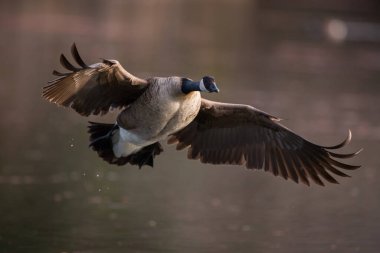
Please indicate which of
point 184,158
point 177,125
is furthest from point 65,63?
point 184,158

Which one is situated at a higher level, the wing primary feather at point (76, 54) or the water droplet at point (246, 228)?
the wing primary feather at point (76, 54)

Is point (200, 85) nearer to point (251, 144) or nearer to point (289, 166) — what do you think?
point (251, 144)

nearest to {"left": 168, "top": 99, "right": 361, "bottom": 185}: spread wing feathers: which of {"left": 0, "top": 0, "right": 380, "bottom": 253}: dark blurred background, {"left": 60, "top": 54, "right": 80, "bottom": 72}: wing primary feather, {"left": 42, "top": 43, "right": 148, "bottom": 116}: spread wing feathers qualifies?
{"left": 0, "top": 0, "right": 380, "bottom": 253}: dark blurred background

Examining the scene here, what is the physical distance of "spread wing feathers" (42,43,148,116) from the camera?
8812 millimetres

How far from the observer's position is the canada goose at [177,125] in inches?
349

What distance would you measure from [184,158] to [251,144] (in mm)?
4324

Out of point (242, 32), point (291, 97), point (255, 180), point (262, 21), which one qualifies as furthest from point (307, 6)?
point (255, 180)

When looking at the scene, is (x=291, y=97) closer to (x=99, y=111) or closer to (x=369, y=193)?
(x=369, y=193)

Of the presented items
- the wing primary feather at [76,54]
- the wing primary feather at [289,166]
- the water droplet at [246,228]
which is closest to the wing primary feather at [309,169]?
the wing primary feather at [289,166]

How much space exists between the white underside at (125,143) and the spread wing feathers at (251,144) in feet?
2.58

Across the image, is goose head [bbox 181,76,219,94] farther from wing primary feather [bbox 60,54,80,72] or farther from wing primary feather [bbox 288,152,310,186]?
wing primary feather [bbox 288,152,310,186]

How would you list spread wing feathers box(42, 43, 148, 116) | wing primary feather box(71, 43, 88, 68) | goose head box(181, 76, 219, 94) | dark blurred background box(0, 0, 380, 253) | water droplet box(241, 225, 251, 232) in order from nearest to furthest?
wing primary feather box(71, 43, 88, 68)
goose head box(181, 76, 219, 94)
spread wing feathers box(42, 43, 148, 116)
dark blurred background box(0, 0, 380, 253)
water droplet box(241, 225, 251, 232)

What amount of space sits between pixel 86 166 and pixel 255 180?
2134mm

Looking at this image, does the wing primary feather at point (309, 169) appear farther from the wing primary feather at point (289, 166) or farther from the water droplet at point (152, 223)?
the water droplet at point (152, 223)
